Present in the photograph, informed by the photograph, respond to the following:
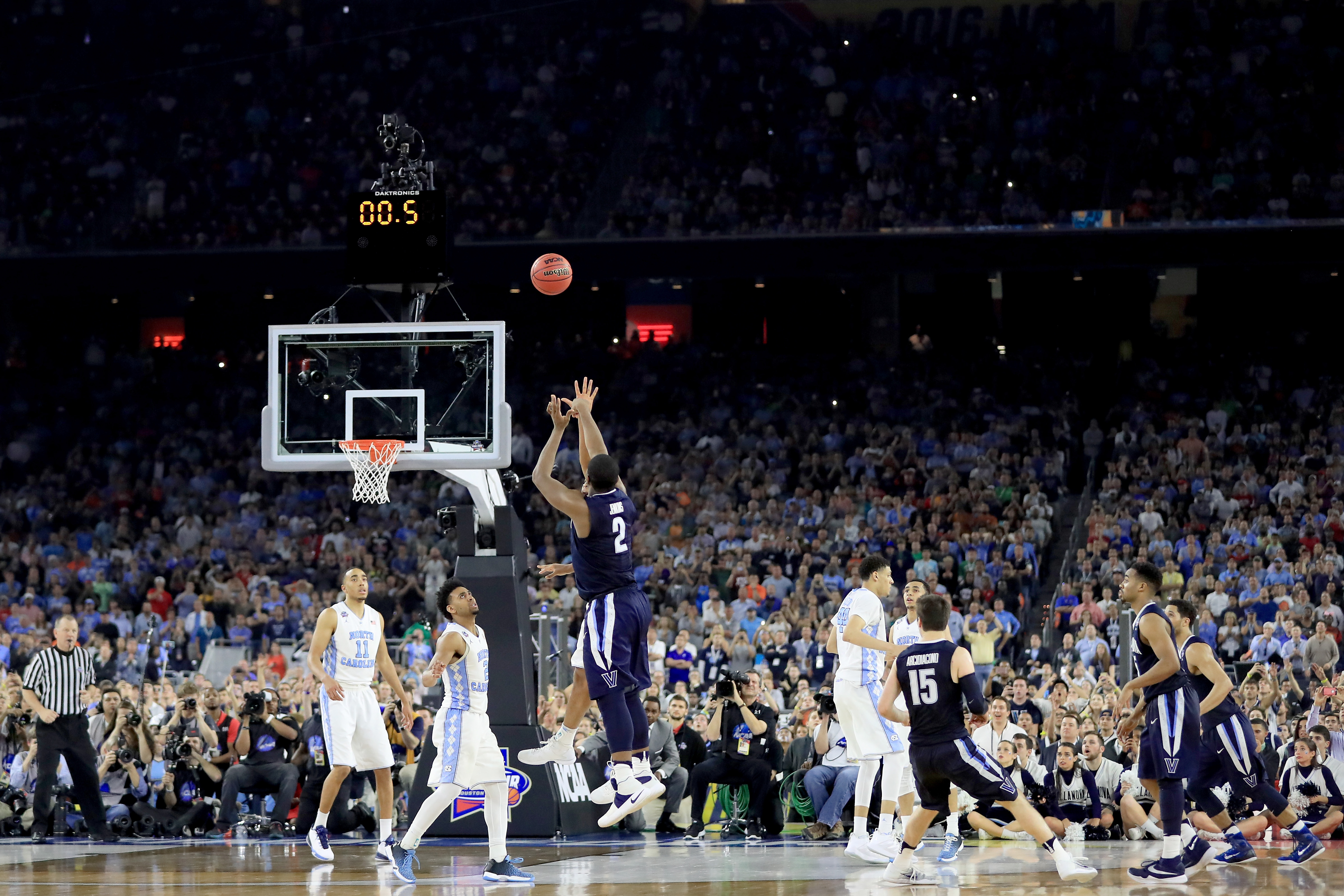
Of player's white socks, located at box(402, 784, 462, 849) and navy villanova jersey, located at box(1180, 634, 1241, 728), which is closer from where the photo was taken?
player's white socks, located at box(402, 784, 462, 849)

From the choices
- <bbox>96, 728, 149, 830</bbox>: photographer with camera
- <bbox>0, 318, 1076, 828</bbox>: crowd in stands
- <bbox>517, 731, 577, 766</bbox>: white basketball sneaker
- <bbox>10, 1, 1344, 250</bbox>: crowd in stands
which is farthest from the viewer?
<bbox>10, 1, 1344, 250</bbox>: crowd in stands

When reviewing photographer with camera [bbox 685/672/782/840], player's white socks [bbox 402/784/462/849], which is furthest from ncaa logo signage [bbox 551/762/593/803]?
player's white socks [bbox 402/784/462/849]

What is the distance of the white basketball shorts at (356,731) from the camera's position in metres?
13.2

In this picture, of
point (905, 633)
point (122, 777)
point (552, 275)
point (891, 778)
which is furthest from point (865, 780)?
point (122, 777)

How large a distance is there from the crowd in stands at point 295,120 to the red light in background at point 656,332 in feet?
12.0

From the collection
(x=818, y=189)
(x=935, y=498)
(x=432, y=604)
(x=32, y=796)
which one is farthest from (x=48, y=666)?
(x=818, y=189)

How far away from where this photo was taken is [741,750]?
15945 millimetres

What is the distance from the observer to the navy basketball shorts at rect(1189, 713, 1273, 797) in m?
12.0

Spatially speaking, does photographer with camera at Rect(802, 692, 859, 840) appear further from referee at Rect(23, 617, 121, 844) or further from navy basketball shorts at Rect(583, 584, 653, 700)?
referee at Rect(23, 617, 121, 844)

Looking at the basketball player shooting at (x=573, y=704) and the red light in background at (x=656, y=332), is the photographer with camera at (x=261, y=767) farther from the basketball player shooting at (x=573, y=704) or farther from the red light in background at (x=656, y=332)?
the red light in background at (x=656, y=332)

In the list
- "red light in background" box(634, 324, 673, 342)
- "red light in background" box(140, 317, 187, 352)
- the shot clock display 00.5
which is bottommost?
the shot clock display 00.5

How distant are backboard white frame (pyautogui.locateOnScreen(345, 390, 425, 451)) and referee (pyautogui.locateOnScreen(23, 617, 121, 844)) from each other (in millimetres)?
3762

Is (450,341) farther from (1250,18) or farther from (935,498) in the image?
(1250,18)

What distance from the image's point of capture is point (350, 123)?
34312mm
